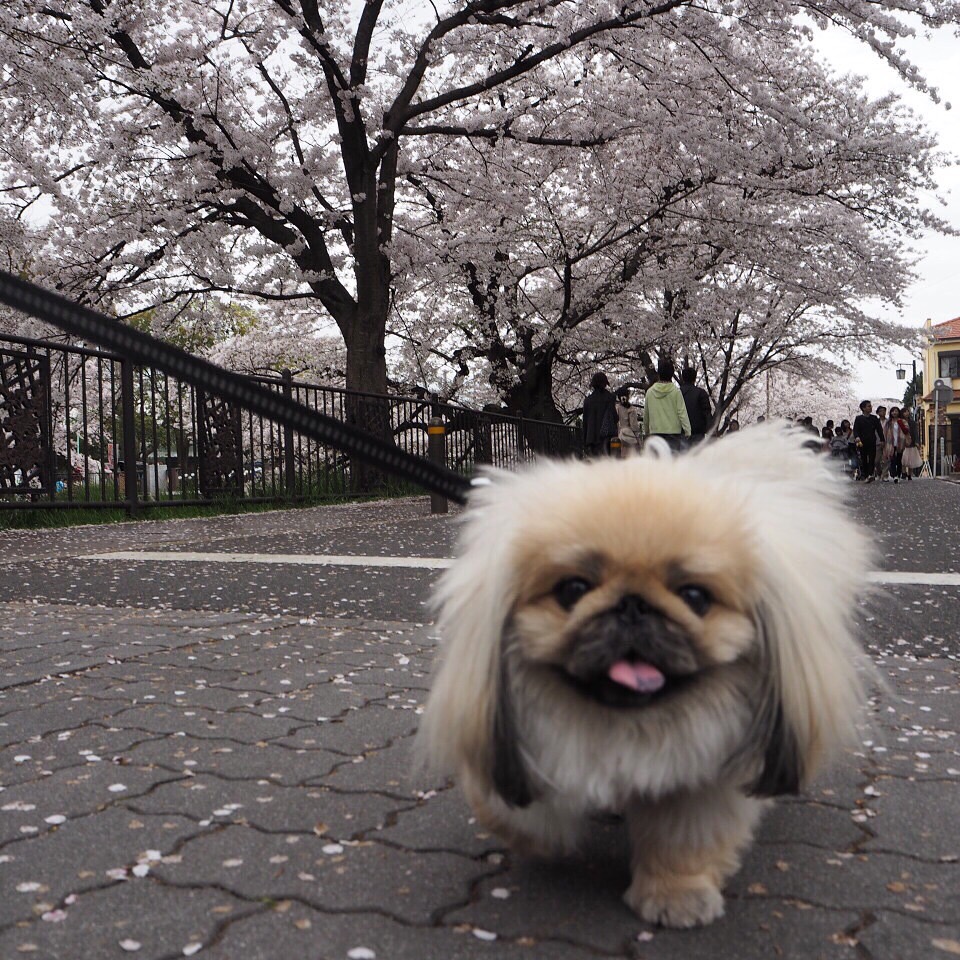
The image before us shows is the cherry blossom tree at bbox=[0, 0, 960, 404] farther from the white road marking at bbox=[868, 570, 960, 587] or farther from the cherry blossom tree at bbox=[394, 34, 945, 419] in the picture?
the white road marking at bbox=[868, 570, 960, 587]

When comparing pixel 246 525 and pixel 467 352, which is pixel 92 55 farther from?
pixel 467 352

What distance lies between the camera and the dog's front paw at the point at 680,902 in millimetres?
1617

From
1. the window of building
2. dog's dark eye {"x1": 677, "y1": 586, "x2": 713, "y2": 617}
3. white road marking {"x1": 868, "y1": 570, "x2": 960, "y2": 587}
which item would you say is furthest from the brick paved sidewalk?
the window of building

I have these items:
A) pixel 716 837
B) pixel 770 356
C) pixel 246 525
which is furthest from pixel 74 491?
pixel 770 356

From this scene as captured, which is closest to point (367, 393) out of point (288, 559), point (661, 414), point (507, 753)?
point (661, 414)

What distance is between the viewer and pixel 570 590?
5.08 ft

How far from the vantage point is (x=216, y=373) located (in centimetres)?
192

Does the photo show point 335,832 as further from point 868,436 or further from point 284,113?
point 868,436

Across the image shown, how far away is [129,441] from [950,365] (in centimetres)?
6100

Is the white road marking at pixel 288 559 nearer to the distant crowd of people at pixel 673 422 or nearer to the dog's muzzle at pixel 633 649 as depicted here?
the distant crowd of people at pixel 673 422

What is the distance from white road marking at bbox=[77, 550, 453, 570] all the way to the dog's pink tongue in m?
4.89

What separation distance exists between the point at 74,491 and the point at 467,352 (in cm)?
1720

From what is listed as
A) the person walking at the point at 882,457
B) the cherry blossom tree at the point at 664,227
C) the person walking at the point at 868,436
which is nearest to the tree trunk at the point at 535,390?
the cherry blossom tree at the point at 664,227

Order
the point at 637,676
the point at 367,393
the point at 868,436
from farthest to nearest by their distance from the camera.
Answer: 1. the point at 868,436
2. the point at 367,393
3. the point at 637,676
